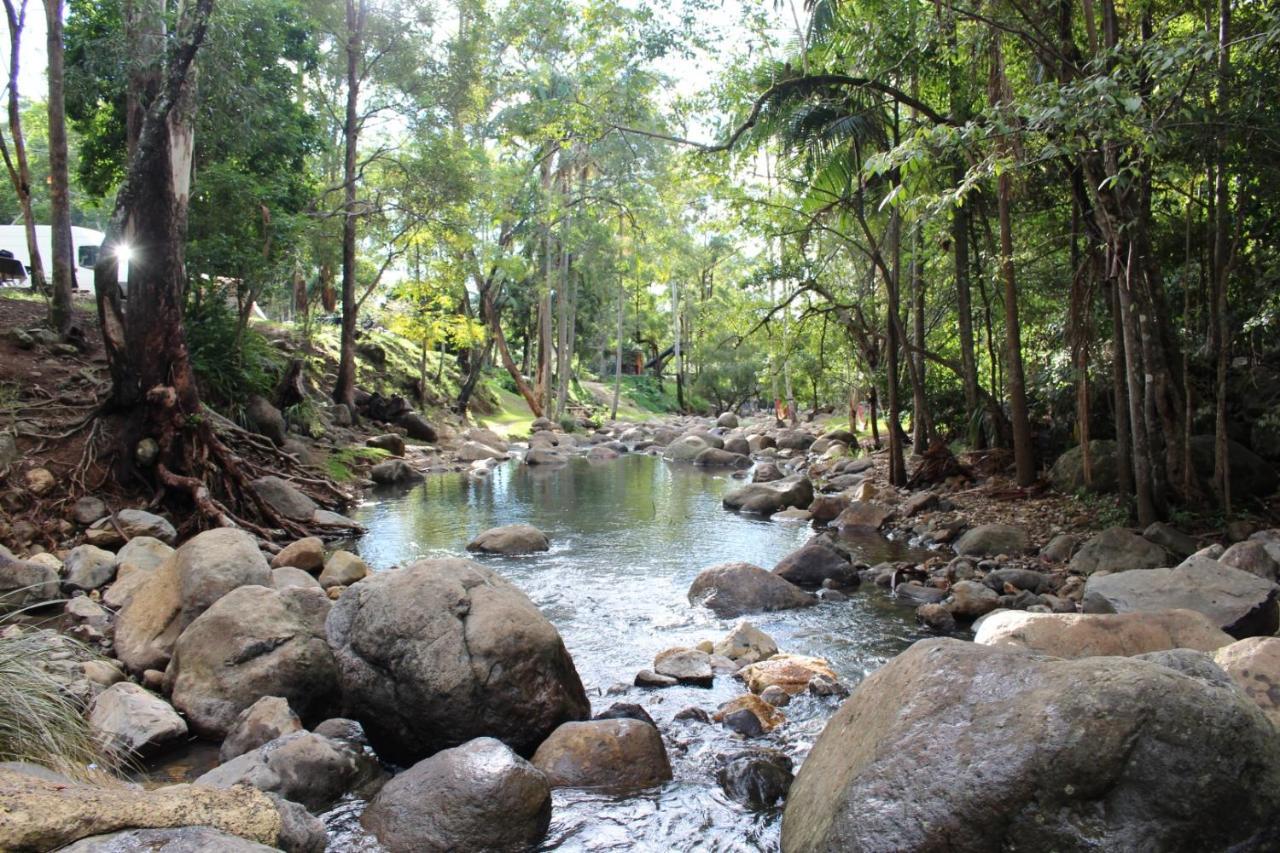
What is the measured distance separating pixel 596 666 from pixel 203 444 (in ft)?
25.6

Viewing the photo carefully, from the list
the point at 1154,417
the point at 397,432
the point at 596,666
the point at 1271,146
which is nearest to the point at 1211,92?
the point at 1271,146

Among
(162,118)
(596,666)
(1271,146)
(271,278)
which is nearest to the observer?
(596,666)

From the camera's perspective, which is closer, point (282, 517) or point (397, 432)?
point (282, 517)

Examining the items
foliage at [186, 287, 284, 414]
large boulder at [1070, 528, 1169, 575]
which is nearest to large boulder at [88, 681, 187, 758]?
large boulder at [1070, 528, 1169, 575]

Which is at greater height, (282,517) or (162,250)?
(162,250)

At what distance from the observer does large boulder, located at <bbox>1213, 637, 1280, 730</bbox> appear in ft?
15.3

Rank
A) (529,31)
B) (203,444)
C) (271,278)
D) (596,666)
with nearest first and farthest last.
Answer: (596,666), (203,444), (271,278), (529,31)

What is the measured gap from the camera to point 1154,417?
1067cm

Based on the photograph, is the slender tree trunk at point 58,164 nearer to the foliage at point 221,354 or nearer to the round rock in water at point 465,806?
the foliage at point 221,354

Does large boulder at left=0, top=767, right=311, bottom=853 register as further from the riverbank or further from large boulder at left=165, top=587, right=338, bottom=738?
large boulder at left=165, top=587, right=338, bottom=738

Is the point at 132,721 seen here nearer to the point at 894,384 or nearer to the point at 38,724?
the point at 38,724

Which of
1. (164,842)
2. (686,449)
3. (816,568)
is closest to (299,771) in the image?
(164,842)

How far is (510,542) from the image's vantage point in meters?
12.6

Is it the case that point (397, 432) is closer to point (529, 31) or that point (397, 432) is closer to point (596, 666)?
point (529, 31)
